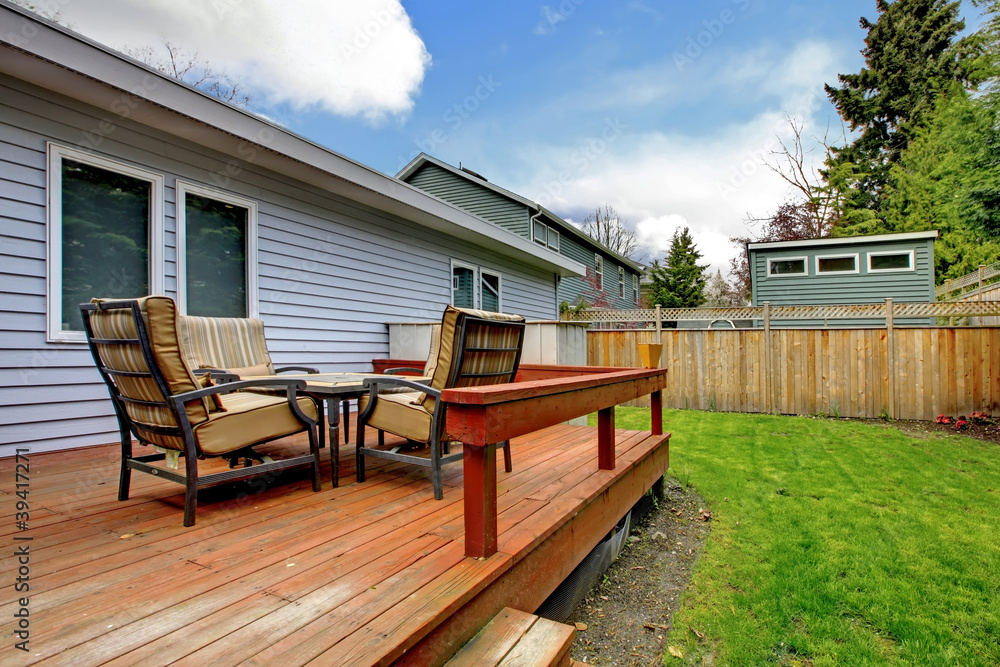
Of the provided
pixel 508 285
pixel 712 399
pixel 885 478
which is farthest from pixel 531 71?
pixel 885 478

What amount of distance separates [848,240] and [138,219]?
1461 centimetres

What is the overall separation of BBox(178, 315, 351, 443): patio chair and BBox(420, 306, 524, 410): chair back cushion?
1253mm

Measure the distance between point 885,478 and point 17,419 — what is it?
6838 mm

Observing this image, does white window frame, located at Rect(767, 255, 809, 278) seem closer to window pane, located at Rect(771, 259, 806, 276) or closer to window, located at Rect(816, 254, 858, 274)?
window pane, located at Rect(771, 259, 806, 276)

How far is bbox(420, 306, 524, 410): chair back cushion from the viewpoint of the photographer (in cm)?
246

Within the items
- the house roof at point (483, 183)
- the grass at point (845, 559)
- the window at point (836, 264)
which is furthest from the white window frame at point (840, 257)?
the grass at point (845, 559)

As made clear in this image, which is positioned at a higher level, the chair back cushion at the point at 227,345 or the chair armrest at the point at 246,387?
the chair back cushion at the point at 227,345

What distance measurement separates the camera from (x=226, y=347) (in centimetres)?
364

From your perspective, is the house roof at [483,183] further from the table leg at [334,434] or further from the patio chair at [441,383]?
the table leg at [334,434]

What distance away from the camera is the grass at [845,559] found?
6.59 feet

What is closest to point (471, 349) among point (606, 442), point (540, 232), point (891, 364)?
point (606, 442)

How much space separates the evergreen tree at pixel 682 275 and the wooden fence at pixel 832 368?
43.3 ft

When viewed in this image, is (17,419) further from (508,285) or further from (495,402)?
(508,285)

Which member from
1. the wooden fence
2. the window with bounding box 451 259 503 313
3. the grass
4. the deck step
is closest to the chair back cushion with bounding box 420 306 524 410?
the deck step
